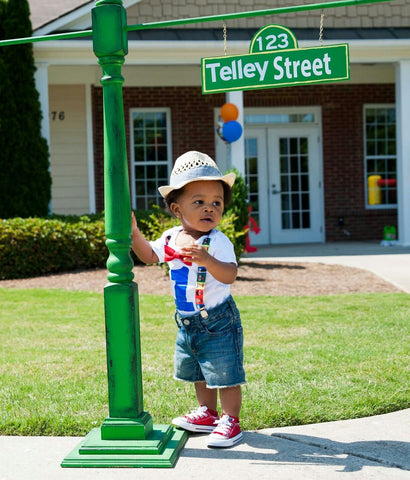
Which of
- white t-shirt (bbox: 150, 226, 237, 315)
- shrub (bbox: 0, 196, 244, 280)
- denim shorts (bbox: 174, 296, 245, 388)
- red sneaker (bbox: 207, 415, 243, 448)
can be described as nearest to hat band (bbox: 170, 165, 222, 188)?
white t-shirt (bbox: 150, 226, 237, 315)

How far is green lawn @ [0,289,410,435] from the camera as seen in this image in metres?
3.91

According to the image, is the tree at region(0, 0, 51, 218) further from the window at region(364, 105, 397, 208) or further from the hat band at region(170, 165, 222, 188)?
the hat band at region(170, 165, 222, 188)

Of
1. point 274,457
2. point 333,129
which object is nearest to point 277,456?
point 274,457

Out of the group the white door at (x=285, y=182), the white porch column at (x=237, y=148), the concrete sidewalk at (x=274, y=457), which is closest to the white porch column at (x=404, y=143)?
the white door at (x=285, y=182)

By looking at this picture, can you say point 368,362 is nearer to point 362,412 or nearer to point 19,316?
point 362,412

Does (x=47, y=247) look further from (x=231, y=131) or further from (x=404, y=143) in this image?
(x=404, y=143)

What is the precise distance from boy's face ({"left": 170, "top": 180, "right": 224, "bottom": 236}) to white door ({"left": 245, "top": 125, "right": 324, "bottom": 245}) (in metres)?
11.6

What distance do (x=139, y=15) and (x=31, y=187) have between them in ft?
11.8

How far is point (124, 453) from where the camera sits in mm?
3166

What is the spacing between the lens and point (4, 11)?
36.9 ft

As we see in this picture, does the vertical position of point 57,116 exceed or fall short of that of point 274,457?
it exceeds it

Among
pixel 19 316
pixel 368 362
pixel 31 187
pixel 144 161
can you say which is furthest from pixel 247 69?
pixel 144 161

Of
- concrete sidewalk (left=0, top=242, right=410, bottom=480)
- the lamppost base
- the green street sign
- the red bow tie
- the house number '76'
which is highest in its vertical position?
the house number '76'

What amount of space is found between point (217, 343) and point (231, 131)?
8.76m
